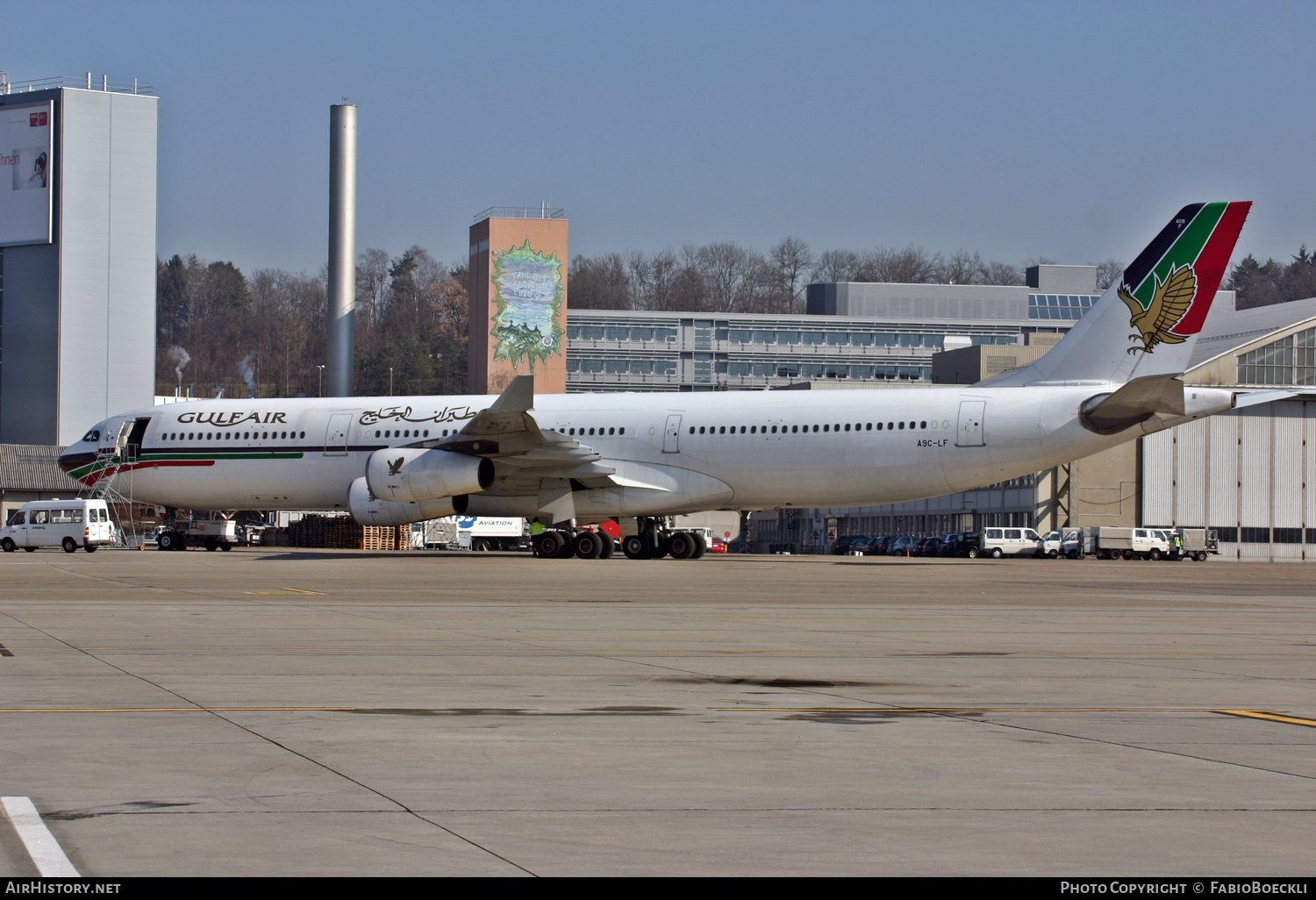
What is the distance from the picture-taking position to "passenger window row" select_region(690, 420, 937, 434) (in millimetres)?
32531

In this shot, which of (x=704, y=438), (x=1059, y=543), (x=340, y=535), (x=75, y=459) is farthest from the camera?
(x=1059, y=543)

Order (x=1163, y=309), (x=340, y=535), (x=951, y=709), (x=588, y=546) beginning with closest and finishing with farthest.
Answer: (x=951, y=709) < (x=1163, y=309) < (x=588, y=546) < (x=340, y=535)

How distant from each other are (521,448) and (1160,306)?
50.4 feet

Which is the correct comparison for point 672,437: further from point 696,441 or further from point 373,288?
point 373,288

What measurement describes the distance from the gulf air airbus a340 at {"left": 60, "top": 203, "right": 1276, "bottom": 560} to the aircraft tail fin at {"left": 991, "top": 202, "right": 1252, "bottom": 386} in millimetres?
33

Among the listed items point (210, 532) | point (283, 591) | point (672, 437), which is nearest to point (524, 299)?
point (210, 532)

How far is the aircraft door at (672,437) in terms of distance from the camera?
1358 inches

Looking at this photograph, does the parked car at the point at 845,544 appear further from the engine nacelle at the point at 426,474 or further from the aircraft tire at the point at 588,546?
the engine nacelle at the point at 426,474

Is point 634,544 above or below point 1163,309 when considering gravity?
below

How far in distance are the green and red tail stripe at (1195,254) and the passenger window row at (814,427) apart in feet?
19.2

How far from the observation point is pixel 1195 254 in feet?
102

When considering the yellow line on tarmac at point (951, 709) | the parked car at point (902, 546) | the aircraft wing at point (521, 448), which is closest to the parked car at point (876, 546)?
the parked car at point (902, 546)

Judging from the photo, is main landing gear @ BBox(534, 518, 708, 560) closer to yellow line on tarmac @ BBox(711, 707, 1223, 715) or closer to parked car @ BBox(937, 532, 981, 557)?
yellow line on tarmac @ BBox(711, 707, 1223, 715)

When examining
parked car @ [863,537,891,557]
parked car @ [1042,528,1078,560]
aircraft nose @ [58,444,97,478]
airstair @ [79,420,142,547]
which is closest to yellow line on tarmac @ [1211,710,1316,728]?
airstair @ [79,420,142,547]
